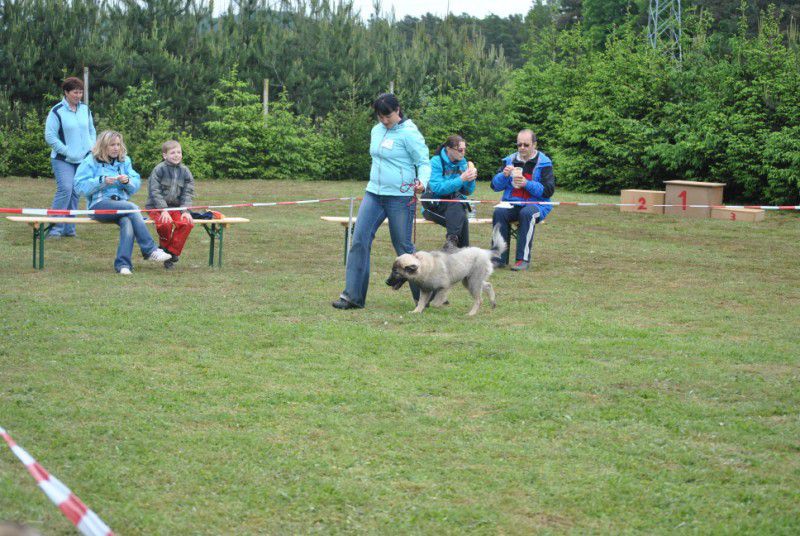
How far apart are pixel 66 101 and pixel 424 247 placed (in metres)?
4.94

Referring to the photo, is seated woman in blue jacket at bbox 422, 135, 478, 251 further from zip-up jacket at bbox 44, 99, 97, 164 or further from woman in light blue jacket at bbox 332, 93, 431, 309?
zip-up jacket at bbox 44, 99, 97, 164

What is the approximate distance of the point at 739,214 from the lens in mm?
17234

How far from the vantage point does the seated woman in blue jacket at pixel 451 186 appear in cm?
1098

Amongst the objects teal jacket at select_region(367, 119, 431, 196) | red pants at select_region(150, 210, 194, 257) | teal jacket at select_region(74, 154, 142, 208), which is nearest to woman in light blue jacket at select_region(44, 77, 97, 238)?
teal jacket at select_region(74, 154, 142, 208)

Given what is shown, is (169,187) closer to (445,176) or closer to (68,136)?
(68,136)

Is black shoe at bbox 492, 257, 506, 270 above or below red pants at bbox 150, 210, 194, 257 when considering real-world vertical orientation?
below

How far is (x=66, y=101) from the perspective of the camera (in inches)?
506

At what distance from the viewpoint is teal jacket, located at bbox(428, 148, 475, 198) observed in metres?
11.1

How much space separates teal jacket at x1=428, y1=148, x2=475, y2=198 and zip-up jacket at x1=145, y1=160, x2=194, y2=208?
2678 mm

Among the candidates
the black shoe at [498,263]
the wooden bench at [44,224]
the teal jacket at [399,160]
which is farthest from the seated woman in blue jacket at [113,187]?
the black shoe at [498,263]

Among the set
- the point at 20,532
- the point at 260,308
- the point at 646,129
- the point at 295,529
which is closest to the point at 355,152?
the point at 646,129

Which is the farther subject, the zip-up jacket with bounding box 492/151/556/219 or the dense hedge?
the dense hedge

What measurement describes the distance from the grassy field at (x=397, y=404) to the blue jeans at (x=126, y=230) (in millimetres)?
329

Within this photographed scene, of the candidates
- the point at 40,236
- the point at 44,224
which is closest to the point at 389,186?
the point at 40,236
